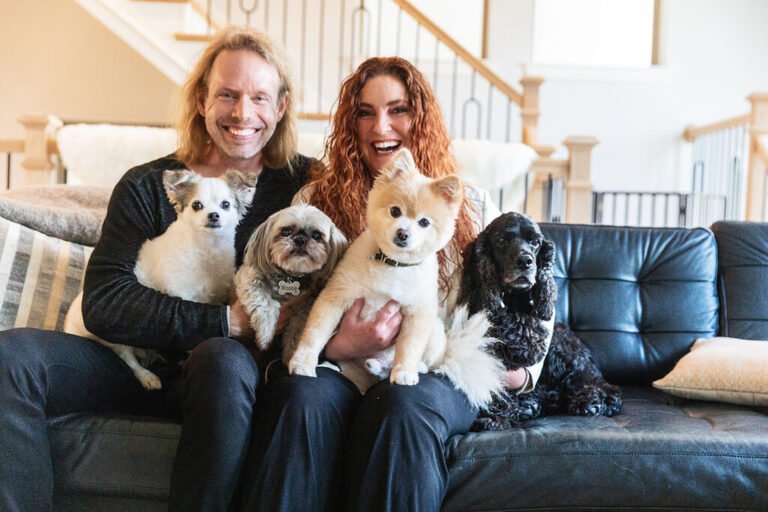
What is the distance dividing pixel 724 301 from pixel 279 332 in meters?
1.52

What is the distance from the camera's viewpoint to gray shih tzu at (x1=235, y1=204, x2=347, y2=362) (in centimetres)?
178

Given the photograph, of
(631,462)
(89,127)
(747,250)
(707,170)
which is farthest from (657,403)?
(707,170)

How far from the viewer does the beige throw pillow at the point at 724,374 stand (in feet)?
6.79

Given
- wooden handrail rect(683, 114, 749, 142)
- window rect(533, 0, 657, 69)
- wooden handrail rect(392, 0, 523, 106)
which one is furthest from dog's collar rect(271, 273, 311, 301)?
window rect(533, 0, 657, 69)

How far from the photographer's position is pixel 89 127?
10.8ft

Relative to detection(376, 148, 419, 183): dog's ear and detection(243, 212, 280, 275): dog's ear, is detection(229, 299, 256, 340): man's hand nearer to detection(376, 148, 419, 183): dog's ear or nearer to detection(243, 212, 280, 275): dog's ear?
detection(243, 212, 280, 275): dog's ear

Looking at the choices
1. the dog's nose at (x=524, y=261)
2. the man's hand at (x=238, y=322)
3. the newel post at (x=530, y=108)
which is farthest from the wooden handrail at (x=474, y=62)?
the man's hand at (x=238, y=322)

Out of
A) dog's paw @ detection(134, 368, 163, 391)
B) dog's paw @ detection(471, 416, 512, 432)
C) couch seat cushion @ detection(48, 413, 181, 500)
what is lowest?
couch seat cushion @ detection(48, 413, 181, 500)

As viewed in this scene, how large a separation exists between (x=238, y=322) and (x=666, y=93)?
5.82 metres

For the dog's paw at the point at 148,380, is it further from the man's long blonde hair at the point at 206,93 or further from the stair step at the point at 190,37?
the stair step at the point at 190,37

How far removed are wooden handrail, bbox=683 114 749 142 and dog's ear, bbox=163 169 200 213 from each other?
14.4 feet

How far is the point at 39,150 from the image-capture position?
11.3 feet

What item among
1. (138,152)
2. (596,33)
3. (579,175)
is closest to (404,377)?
(138,152)

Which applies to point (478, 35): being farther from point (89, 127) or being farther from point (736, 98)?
point (89, 127)
